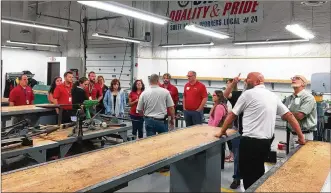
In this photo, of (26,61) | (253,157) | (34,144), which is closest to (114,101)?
(34,144)

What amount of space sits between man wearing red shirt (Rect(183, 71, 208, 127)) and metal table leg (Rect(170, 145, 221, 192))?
2599 mm

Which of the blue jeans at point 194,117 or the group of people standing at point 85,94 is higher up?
the group of people standing at point 85,94

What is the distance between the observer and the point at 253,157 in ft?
10.1

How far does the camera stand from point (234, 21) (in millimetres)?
9680

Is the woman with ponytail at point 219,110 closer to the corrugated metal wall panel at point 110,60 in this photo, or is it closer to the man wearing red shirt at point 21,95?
the man wearing red shirt at point 21,95

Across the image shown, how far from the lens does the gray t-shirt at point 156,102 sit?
4605 mm

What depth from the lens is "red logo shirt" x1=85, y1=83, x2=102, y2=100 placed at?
21.5 ft

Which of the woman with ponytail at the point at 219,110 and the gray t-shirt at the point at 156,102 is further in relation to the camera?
the gray t-shirt at the point at 156,102

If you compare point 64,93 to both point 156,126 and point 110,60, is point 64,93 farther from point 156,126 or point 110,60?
point 110,60

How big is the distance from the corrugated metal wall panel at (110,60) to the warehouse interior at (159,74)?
4 centimetres

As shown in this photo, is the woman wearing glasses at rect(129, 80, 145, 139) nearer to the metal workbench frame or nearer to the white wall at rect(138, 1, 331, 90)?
the metal workbench frame

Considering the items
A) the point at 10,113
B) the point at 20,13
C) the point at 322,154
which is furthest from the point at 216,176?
the point at 20,13

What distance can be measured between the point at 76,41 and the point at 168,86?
24.1ft

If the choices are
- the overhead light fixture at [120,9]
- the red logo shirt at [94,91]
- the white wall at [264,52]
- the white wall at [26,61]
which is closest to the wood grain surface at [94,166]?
the overhead light fixture at [120,9]
